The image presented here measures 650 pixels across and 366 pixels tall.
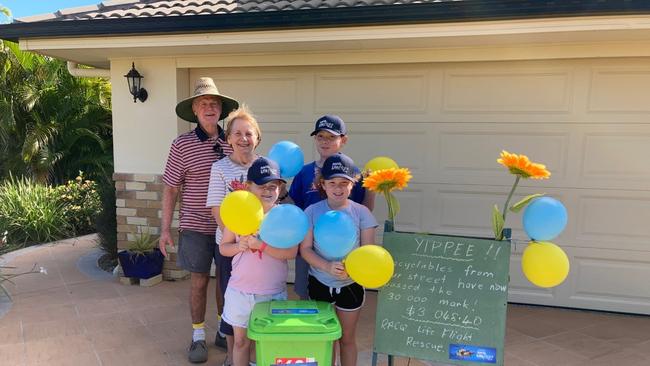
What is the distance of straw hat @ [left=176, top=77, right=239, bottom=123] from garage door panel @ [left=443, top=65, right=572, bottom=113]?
209 centimetres

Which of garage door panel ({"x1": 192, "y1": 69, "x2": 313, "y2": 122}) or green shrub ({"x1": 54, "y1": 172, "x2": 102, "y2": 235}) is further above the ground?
garage door panel ({"x1": 192, "y1": 69, "x2": 313, "y2": 122})

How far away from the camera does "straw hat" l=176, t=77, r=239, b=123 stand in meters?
2.93

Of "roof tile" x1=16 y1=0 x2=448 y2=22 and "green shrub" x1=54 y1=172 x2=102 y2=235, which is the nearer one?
"roof tile" x1=16 y1=0 x2=448 y2=22

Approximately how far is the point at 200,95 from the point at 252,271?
1.24m

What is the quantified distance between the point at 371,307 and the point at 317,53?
244 centimetres

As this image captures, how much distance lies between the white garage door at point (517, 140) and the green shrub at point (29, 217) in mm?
4204

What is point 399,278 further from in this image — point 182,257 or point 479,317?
point 182,257

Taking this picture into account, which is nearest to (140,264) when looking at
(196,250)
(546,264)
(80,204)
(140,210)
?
(140,210)

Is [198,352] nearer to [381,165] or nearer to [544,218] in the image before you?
[381,165]

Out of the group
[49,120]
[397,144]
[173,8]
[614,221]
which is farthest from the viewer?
[49,120]

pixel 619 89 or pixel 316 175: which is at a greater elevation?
pixel 619 89

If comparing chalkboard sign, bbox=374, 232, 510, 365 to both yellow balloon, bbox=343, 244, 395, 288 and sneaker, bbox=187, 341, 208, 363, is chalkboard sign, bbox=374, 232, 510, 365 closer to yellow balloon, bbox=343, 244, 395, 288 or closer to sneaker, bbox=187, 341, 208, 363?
yellow balloon, bbox=343, 244, 395, 288

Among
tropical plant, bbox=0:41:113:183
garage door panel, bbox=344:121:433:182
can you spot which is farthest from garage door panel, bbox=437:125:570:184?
tropical plant, bbox=0:41:113:183

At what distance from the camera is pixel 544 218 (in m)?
2.12
